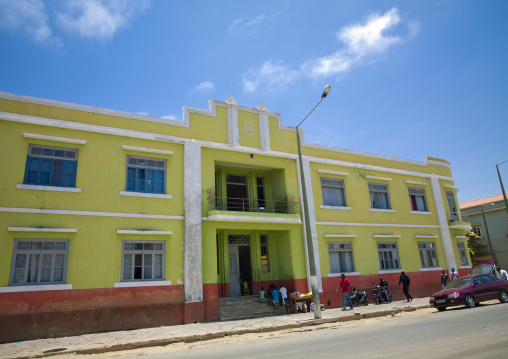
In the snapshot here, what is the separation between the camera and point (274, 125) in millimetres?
19234

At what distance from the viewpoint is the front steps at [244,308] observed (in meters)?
15.3

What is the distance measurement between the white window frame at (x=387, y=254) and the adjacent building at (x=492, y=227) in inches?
741

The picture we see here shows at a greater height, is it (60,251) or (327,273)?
(60,251)

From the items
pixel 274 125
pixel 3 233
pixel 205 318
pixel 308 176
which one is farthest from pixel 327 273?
pixel 3 233

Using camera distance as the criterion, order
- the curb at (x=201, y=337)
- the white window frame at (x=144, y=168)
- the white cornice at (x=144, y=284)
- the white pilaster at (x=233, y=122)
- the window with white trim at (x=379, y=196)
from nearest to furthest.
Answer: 1. the curb at (x=201, y=337)
2. the white cornice at (x=144, y=284)
3. the white window frame at (x=144, y=168)
4. the white pilaster at (x=233, y=122)
5. the window with white trim at (x=379, y=196)

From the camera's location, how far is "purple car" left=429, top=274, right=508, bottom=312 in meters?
14.1

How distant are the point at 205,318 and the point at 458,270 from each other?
→ 17.4 metres

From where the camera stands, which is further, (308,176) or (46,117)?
(308,176)

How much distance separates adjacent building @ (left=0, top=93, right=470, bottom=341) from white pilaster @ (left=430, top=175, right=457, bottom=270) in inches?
61.9

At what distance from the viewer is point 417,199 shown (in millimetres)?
23750

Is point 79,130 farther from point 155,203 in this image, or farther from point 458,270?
point 458,270

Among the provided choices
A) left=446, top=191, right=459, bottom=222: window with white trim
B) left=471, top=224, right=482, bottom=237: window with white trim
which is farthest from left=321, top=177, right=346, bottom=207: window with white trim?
left=471, top=224, right=482, bottom=237: window with white trim

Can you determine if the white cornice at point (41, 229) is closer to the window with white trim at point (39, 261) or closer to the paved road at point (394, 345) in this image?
the window with white trim at point (39, 261)

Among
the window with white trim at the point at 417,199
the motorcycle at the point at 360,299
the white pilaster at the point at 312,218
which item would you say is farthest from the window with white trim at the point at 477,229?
the white pilaster at the point at 312,218
